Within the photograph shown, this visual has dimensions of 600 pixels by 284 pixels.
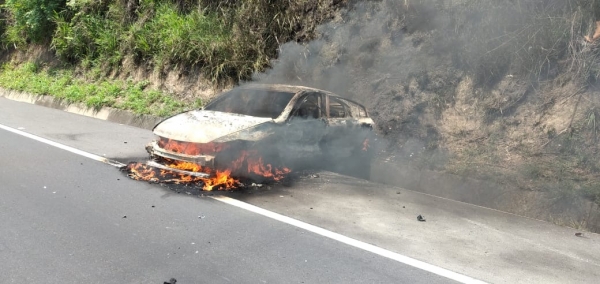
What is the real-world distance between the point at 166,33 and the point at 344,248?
35.4 ft

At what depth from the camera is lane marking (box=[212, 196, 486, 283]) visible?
14.5 ft

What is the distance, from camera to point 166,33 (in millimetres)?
14062

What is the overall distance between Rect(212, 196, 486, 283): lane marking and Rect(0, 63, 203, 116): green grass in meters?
6.57

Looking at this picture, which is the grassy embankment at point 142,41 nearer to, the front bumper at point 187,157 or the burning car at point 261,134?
the burning car at point 261,134

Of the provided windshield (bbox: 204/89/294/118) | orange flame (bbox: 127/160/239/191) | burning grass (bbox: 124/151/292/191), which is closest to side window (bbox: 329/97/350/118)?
windshield (bbox: 204/89/294/118)

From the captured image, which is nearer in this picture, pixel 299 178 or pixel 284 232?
pixel 284 232

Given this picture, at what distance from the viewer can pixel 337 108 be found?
27.4 feet

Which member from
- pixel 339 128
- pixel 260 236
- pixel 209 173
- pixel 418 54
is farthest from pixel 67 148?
pixel 418 54

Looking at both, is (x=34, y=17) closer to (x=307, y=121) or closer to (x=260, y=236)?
(x=307, y=121)

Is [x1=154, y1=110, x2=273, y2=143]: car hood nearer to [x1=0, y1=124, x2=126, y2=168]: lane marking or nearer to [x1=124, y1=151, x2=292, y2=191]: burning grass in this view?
[x1=124, y1=151, x2=292, y2=191]: burning grass

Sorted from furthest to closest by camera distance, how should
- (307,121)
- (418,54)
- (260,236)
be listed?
(418,54), (307,121), (260,236)

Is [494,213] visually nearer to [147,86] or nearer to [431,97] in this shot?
[431,97]

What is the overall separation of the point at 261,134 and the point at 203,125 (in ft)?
2.55

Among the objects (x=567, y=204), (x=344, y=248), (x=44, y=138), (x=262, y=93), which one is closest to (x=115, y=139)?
(x=44, y=138)
